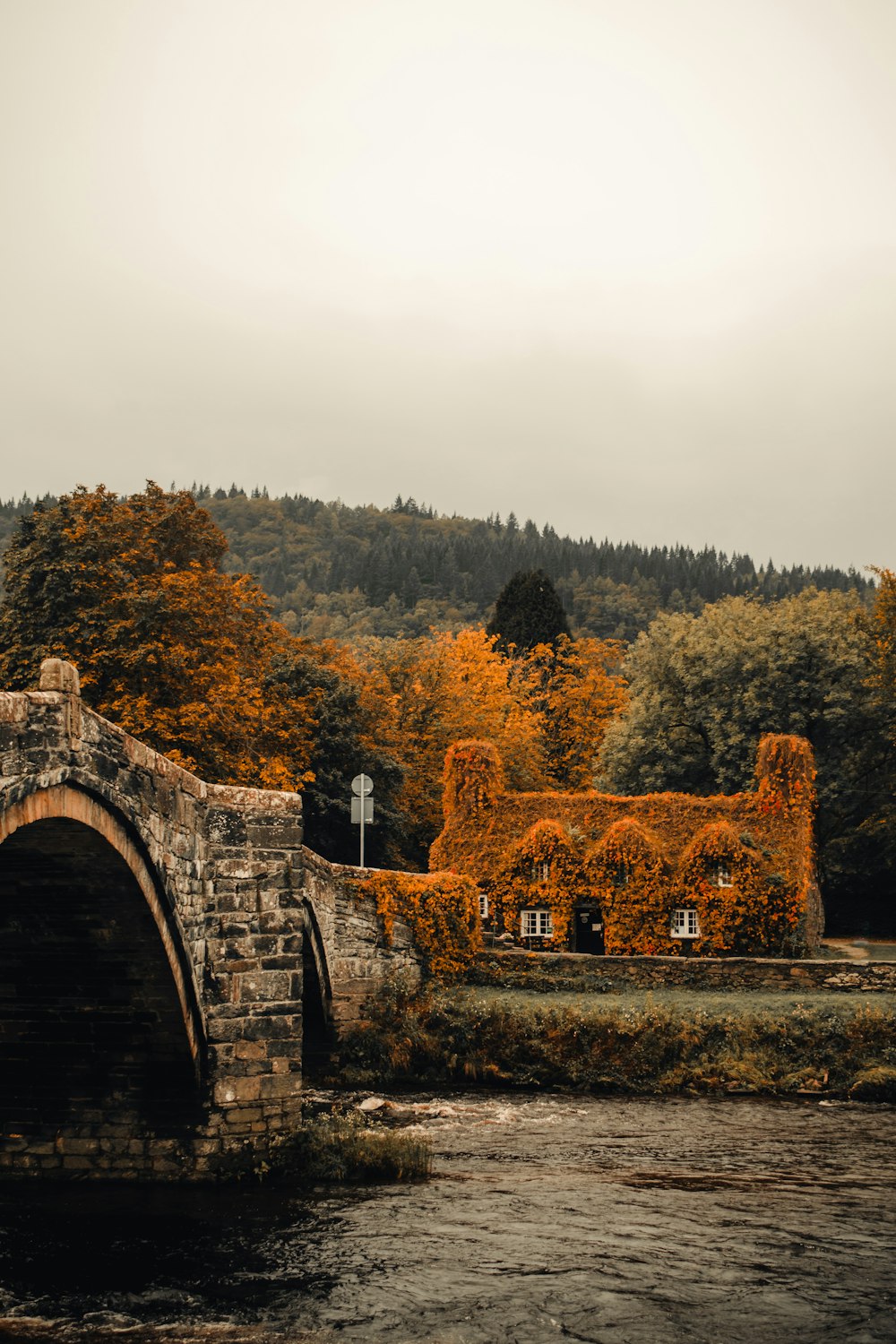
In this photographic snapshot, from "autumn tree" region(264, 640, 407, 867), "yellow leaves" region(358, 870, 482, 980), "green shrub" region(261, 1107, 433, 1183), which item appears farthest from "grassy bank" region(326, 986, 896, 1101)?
"autumn tree" region(264, 640, 407, 867)

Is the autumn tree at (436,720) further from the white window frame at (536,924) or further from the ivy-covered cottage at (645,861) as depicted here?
the white window frame at (536,924)

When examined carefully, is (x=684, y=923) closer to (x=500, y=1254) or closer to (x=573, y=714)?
(x=500, y=1254)

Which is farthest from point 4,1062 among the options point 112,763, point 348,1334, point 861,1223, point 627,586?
point 627,586

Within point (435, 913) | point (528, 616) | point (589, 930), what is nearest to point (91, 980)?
point (435, 913)

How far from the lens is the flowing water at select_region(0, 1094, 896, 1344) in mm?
9938

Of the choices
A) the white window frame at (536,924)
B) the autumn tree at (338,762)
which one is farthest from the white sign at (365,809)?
the autumn tree at (338,762)

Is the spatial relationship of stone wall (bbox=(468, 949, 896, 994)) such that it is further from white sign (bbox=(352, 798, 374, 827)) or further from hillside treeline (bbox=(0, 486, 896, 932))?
hillside treeline (bbox=(0, 486, 896, 932))

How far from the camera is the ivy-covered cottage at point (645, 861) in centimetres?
2967

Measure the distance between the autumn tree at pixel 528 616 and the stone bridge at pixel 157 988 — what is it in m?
41.5

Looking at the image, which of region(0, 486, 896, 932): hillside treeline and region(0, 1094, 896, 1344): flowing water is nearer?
region(0, 1094, 896, 1344): flowing water

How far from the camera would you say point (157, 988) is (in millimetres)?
13406

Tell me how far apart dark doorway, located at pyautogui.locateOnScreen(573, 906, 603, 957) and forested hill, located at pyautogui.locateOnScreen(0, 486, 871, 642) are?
52.4 meters

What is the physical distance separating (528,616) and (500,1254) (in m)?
46.3

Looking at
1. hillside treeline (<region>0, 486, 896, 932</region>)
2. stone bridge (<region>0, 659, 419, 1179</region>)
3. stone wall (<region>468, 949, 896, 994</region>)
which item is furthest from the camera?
hillside treeline (<region>0, 486, 896, 932</region>)
